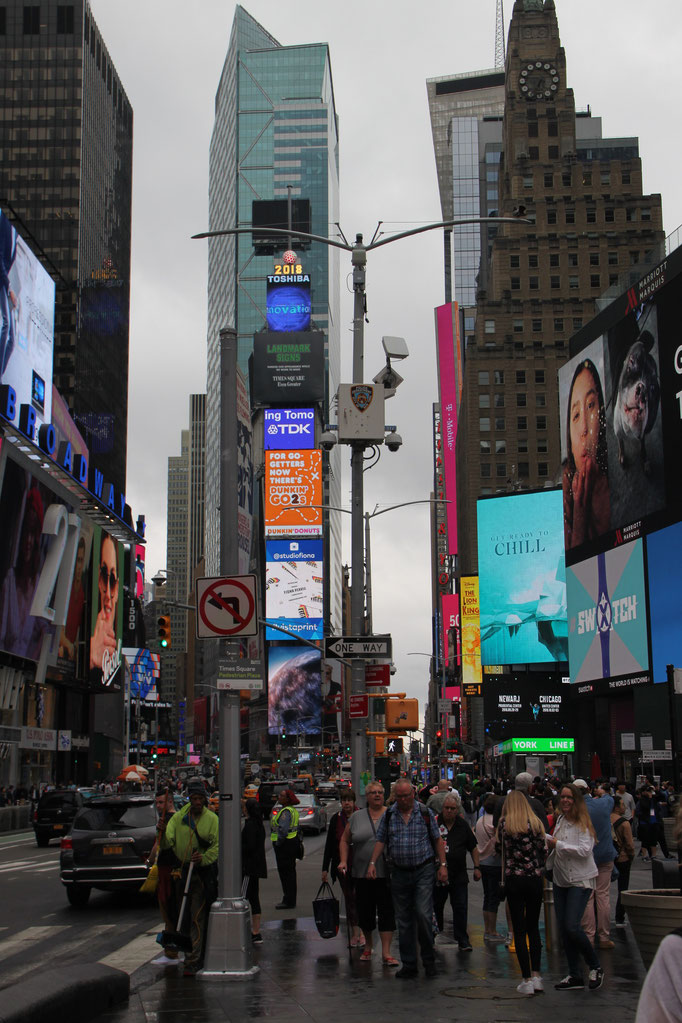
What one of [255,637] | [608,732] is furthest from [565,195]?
[255,637]

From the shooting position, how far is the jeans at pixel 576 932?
1075cm

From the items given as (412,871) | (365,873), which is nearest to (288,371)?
(365,873)

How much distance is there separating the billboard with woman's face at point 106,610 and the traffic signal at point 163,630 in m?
65.2

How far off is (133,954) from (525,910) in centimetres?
537

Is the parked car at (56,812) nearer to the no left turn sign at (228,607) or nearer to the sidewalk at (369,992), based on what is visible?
the sidewalk at (369,992)

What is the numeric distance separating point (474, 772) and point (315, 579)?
8259 centimetres

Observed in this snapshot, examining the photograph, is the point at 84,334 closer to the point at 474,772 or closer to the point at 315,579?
the point at 315,579

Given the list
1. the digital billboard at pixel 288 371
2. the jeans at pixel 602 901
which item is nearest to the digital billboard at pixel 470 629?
the digital billboard at pixel 288 371

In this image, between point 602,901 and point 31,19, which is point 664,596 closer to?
point 602,901

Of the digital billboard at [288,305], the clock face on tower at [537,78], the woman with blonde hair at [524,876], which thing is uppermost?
the clock face on tower at [537,78]

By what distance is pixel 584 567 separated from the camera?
63.9 meters

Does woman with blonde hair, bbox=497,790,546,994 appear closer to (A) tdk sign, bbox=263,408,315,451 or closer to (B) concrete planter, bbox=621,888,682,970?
(B) concrete planter, bbox=621,888,682,970

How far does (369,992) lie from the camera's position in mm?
10758

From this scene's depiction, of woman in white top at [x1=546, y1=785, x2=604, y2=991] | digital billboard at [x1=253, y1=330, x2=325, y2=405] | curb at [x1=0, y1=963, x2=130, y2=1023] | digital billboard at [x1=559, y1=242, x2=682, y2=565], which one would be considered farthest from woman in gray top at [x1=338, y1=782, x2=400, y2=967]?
digital billboard at [x1=253, y1=330, x2=325, y2=405]
